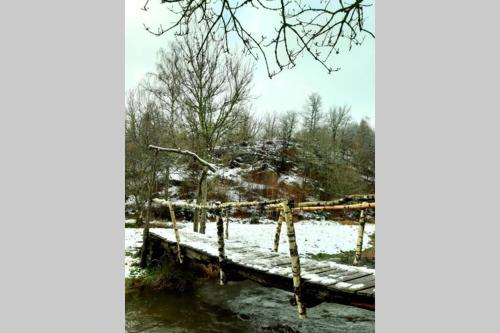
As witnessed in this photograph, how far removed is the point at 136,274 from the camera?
559cm

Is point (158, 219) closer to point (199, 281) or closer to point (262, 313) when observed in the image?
point (199, 281)

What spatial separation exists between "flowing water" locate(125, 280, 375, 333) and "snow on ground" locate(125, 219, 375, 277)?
154 centimetres

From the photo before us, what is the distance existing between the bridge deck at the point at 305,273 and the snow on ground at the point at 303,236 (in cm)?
188

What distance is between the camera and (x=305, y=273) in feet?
10.8

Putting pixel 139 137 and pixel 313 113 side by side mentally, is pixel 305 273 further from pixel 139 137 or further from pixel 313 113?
pixel 139 137

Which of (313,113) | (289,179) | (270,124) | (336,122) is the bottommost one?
(289,179)

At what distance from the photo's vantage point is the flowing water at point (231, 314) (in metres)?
3.87

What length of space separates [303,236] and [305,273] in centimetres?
564

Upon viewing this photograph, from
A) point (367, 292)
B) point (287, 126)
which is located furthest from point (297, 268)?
point (287, 126)

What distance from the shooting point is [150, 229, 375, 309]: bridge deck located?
2.73 metres

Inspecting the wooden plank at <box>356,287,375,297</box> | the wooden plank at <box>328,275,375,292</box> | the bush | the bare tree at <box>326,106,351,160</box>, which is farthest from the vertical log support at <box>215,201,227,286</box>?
the bush
